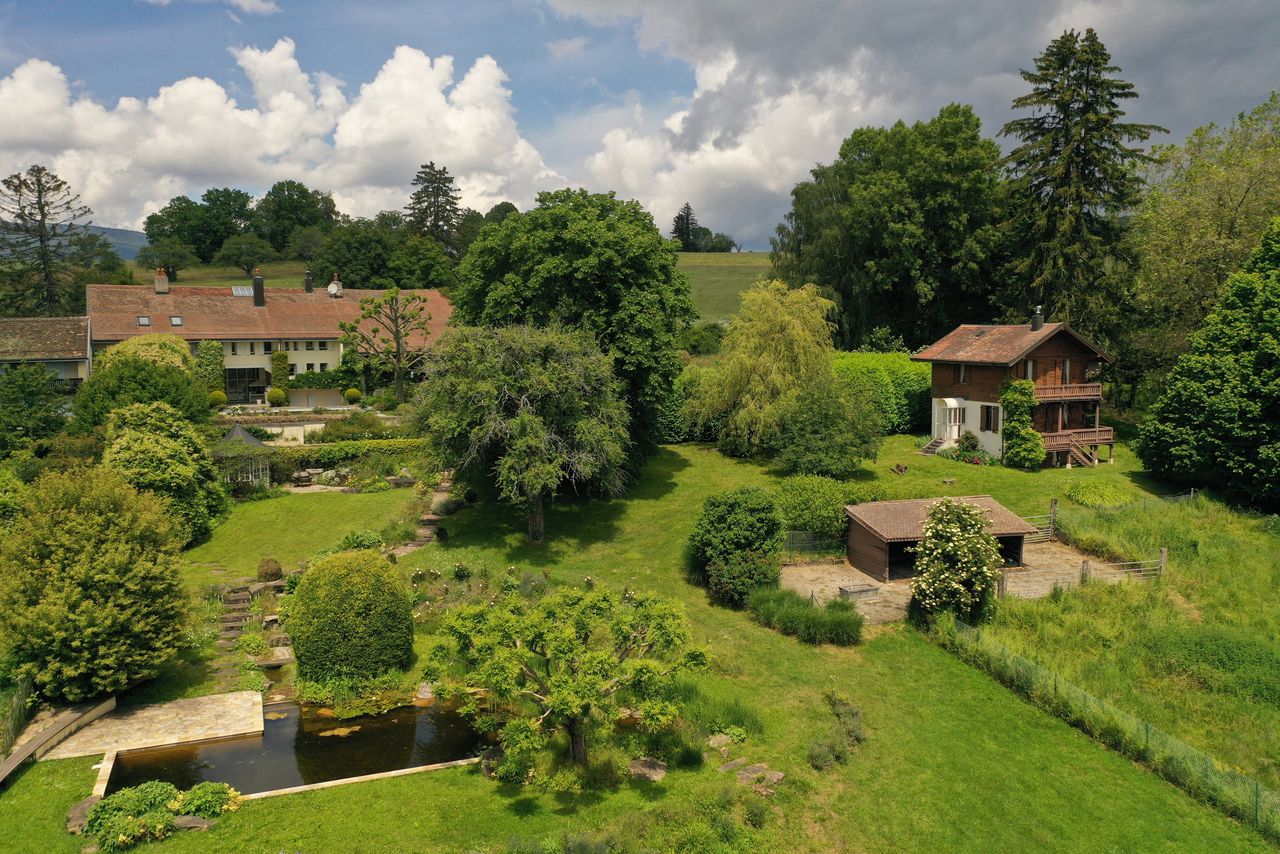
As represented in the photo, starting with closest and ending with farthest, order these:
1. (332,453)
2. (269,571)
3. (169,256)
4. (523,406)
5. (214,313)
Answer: (269,571) → (523,406) → (332,453) → (214,313) → (169,256)

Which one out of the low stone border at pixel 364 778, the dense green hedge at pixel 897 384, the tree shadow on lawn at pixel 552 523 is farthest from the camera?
the dense green hedge at pixel 897 384

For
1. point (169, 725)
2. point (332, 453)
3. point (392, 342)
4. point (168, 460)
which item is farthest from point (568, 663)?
point (392, 342)

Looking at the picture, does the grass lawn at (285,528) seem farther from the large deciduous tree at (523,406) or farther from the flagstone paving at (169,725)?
the flagstone paving at (169,725)

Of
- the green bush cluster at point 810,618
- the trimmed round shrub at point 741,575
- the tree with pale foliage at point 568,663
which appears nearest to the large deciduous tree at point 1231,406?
the green bush cluster at point 810,618

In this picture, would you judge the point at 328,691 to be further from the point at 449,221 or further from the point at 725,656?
the point at 449,221

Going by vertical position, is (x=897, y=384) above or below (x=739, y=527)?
above

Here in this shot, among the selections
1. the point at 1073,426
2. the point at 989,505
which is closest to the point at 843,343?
the point at 1073,426

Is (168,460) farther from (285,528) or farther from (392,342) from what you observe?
(392,342)
